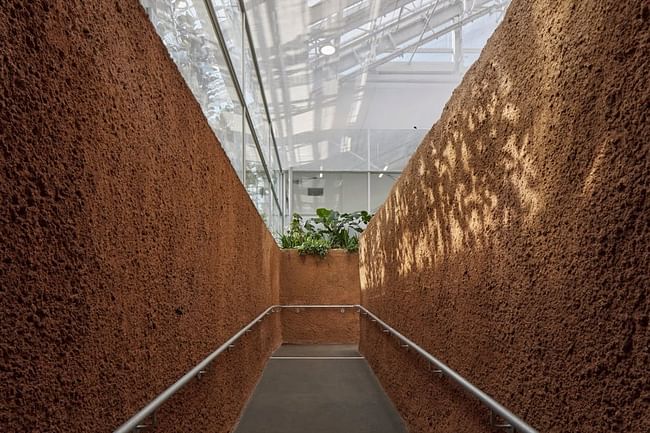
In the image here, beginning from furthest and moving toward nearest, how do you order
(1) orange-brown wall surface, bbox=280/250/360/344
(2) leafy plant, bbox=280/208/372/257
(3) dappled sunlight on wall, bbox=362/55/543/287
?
1. (2) leafy plant, bbox=280/208/372/257
2. (1) orange-brown wall surface, bbox=280/250/360/344
3. (3) dappled sunlight on wall, bbox=362/55/543/287

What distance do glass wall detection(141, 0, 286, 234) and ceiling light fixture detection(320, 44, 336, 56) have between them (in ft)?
8.91

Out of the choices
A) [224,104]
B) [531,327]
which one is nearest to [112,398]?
[531,327]

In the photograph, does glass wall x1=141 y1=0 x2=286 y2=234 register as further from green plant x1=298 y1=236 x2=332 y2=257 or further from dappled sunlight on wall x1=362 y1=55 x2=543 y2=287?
green plant x1=298 y1=236 x2=332 y2=257

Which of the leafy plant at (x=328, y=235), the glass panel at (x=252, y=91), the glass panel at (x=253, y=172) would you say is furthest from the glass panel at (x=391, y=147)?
the glass panel at (x=253, y=172)

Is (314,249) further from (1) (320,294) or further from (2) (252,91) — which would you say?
(2) (252,91)

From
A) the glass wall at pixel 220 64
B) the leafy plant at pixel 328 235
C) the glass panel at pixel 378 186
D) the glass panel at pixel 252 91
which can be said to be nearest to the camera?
the glass wall at pixel 220 64

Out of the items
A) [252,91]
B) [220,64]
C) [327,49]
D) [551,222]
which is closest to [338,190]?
[327,49]

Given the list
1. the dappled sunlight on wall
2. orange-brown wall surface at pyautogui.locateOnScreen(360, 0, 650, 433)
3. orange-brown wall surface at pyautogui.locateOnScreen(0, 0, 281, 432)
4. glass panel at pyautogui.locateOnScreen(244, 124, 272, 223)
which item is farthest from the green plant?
orange-brown wall surface at pyautogui.locateOnScreen(0, 0, 281, 432)

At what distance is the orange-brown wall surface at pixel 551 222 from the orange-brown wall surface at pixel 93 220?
137cm

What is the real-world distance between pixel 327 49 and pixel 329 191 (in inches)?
230

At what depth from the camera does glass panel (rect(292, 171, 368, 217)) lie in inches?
601

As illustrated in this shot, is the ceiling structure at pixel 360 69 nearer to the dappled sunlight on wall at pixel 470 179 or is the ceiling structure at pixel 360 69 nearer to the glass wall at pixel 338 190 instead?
the glass wall at pixel 338 190

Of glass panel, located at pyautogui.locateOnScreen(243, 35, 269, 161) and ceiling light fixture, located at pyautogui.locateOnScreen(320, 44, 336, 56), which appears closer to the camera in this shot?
A: glass panel, located at pyautogui.locateOnScreen(243, 35, 269, 161)

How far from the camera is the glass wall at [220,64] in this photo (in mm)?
2766
